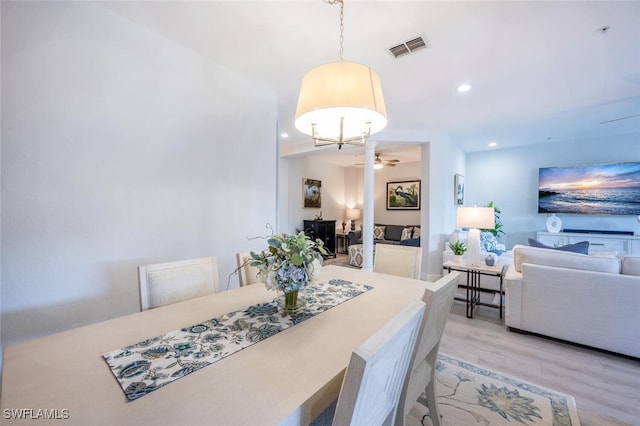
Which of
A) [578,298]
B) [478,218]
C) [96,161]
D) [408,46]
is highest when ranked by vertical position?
[408,46]

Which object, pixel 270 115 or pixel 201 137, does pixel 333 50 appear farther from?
pixel 201 137

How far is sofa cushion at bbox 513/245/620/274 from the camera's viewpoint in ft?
7.62

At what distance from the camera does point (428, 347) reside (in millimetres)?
1285

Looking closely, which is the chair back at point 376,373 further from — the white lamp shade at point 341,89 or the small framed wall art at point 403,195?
the small framed wall art at point 403,195

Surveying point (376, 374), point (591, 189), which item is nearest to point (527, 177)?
point (591, 189)

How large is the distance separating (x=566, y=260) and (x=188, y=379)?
3.21 metres

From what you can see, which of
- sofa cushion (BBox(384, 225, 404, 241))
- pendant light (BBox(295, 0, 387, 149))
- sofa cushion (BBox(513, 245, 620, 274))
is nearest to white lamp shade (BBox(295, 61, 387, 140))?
pendant light (BBox(295, 0, 387, 149))

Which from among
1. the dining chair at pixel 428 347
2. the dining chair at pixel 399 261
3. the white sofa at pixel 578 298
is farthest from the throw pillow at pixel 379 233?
the dining chair at pixel 428 347

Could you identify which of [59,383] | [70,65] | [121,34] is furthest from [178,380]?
[121,34]

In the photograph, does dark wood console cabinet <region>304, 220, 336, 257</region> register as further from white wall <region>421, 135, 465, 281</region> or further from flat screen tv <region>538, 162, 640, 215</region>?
flat screen tv <region>538, 162, 640, 215</region>

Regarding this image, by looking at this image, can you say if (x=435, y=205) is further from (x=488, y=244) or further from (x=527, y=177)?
(x=527, y=177)

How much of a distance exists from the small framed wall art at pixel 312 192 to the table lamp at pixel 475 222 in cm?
395

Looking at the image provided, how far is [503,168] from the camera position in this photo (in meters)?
5.86

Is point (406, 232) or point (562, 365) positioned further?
point (406, 232)
